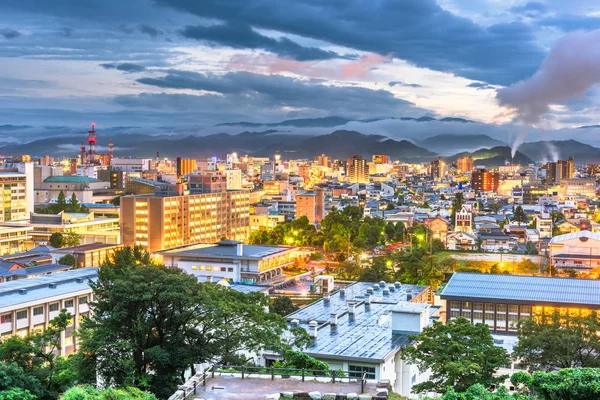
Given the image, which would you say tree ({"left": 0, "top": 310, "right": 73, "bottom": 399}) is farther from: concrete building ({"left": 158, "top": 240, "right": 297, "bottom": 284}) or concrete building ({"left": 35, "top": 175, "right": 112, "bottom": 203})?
concrete building ({"left": 35, "top": 175, "right": 112, "bottom": 203})

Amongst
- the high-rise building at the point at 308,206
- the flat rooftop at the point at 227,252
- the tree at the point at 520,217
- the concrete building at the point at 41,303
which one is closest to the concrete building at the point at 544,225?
the tree at the point at 520,217

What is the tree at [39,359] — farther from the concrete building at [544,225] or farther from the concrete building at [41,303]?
the concrete building at [544,225]

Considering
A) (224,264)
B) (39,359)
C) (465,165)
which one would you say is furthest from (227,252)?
(465,165)

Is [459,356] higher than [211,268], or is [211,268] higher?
[459,356]

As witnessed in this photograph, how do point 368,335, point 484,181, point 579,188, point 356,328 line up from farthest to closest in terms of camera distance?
1. point 484,181
2. point 579,188
3. point 356,328
4. point 368,335

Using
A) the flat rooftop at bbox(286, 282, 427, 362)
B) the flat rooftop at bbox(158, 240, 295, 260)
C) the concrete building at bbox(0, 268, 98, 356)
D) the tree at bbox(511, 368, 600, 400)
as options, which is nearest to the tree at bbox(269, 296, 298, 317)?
the flat rooftop at bbox(286, 282, 427, 362)

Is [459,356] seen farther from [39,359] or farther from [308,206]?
[308,206]

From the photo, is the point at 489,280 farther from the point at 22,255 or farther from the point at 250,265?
the point at 22,255
